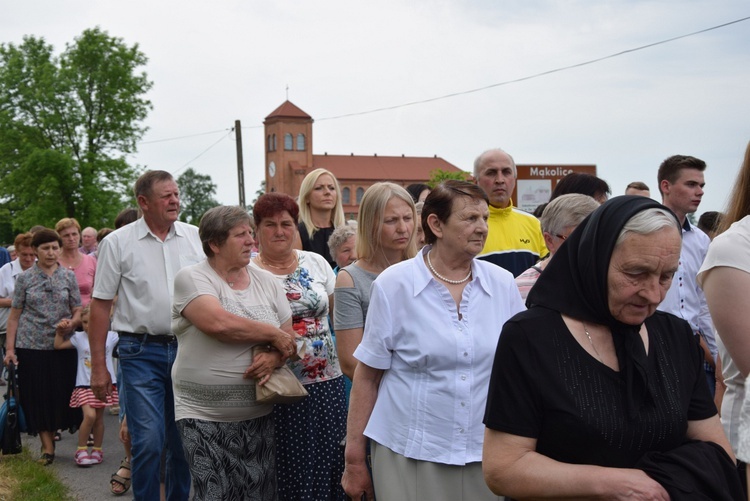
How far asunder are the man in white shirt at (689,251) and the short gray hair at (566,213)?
152 cm

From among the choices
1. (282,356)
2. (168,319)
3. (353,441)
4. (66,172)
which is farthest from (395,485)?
(66,172)

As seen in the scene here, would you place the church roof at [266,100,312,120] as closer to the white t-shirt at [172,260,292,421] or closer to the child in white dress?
the child in white dress

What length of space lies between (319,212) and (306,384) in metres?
1.95

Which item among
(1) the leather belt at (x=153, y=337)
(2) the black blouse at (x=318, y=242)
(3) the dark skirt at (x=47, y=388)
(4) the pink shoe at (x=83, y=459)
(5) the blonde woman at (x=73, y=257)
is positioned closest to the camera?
(1) the leather belt at (x=153, y=337)

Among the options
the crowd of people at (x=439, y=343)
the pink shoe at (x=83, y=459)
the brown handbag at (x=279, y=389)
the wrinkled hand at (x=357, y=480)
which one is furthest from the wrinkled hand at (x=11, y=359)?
the wrinkled hand at (x=357, y=480)

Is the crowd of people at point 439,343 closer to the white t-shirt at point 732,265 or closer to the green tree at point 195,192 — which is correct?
the white t-shirt at point 732,265

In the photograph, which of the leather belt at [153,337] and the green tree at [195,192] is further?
the green tree at [195,192]

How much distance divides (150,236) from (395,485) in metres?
3.26

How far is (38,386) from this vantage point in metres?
9.48

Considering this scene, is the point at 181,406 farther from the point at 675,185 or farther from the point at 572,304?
the point at 675,185

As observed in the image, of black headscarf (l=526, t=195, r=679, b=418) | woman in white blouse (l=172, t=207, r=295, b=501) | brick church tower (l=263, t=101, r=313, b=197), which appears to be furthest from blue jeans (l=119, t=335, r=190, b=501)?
brick church tower (l=263, t=101, r=313, b=197)

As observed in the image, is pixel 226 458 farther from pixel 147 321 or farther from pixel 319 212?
pixel 319 212

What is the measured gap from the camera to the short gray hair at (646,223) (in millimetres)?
2656

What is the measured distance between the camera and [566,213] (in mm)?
4754
